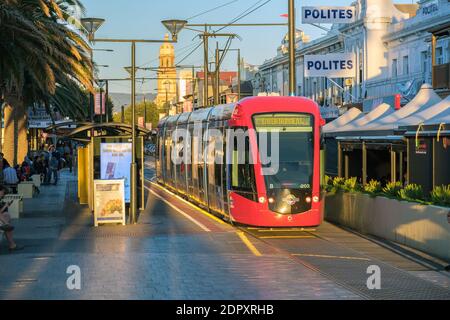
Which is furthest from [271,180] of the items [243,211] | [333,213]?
[333,213]

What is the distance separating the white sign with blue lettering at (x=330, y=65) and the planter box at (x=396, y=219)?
58.3 ft

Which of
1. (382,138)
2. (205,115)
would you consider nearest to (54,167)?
(205,115)

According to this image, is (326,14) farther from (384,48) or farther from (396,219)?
(396,219)

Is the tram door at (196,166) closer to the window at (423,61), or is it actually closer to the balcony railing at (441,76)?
the balcony railing at (441,76)

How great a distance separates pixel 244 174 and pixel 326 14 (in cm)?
1904

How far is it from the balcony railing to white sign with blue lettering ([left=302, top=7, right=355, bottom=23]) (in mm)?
5455

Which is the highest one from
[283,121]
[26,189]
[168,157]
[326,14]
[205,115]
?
[326,14]

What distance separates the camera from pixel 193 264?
1588 cm

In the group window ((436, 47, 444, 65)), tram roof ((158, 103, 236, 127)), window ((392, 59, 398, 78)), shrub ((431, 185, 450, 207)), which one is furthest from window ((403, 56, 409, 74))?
shrub ((431, 185, 450, 207))

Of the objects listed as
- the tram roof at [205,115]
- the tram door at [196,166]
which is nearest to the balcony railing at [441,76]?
the tram roof at [205,115]

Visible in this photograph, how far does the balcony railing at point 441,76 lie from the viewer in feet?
114

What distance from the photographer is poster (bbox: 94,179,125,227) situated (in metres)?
22.8

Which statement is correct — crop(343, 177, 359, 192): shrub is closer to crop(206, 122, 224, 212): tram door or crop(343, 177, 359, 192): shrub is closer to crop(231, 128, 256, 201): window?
crop(206, 122, 224, 212): tram door
